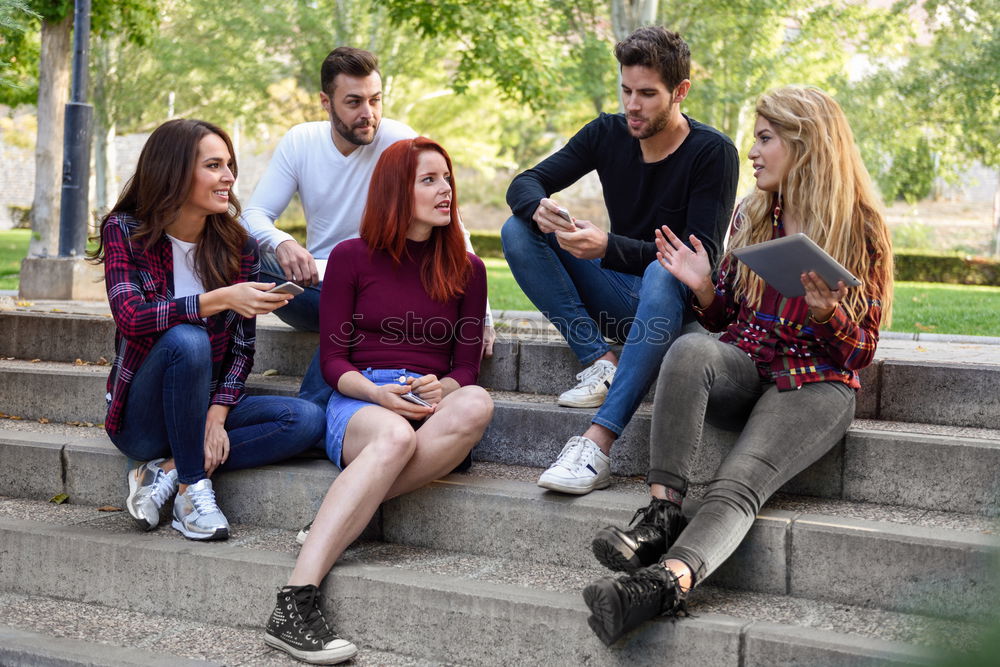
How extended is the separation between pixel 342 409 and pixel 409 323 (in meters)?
0.39

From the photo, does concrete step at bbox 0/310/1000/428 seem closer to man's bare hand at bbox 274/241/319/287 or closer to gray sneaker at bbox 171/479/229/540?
man's bare hand at bbox 274/241/319/287

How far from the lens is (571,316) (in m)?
4.11

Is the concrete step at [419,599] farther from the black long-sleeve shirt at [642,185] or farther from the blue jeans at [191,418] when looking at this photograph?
the black long-sleeve shirt at [642,185]

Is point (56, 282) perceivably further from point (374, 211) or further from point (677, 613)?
point (677, 613)

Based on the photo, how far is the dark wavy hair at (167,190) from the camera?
3713mm

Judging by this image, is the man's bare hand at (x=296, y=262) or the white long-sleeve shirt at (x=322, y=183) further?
the white long-sleeve shirt at (x=322, y=183)

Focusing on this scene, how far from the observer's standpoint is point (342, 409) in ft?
11.7

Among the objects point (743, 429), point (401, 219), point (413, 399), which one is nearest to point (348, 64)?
point (401, 219)

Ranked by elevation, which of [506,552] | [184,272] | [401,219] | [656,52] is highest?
[656,52]

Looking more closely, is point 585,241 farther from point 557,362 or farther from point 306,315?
point 306,315

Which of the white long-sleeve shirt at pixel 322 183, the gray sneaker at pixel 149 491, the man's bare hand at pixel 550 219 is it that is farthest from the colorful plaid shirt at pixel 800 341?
the gray sneaker at pixel 149 491

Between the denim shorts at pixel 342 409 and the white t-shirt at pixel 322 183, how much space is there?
103 cm

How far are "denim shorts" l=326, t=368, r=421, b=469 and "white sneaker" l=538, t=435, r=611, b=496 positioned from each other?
24.0 inches

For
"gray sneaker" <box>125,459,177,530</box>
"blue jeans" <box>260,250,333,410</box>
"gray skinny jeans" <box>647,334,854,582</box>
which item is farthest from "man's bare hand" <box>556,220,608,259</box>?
"gray sneaker" <box>125,459,177,530</box>
